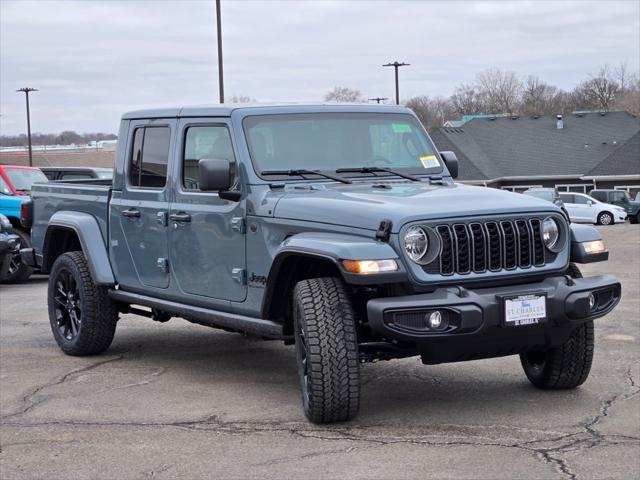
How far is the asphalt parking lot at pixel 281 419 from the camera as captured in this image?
549 cm

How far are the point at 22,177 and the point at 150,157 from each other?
33.0ft

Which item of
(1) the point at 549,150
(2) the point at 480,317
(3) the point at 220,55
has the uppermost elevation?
(3) the point at 220,55

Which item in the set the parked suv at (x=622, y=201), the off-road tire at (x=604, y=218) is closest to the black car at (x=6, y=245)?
the off-road tire at (x=604, y=218)

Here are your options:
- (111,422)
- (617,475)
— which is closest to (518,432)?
(617,475)

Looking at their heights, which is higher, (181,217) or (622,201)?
(181,217)

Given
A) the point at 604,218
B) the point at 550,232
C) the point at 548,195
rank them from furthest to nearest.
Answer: the point at 604,218 → the point at 548,195 → the point at 550,232

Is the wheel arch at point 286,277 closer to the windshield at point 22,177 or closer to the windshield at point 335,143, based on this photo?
the windshield at point 335,143

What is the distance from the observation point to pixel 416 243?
238 inches

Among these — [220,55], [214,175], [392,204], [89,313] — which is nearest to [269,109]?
[214,175]

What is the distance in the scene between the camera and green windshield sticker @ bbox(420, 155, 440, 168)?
7719 millimetres

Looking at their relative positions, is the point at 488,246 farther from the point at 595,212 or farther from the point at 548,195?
the point at 595,212

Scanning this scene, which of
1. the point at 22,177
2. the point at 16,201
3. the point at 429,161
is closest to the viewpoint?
the point at 429,161

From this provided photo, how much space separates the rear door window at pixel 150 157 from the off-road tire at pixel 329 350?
2.26m

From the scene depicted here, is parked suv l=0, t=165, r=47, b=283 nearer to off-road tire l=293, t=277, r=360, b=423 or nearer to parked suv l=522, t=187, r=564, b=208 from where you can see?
parked suv l=522, t=187, r=564, b=208
